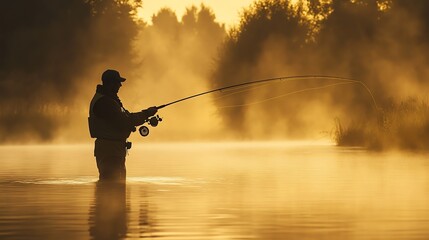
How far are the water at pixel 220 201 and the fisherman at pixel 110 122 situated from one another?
0.40m

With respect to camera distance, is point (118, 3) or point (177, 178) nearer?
point (177, 178)

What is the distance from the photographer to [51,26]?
63.2m

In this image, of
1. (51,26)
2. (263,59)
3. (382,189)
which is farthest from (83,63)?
(382,189)

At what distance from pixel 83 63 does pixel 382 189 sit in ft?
155

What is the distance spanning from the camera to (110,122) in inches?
723

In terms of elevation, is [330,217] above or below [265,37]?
below

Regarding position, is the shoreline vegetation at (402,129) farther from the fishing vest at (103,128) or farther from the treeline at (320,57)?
the fishing vest at (103,128)

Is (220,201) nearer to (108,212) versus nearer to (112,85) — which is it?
(108,212)

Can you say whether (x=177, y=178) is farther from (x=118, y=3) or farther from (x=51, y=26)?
(x=118, y=3)

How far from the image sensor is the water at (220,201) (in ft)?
41.9

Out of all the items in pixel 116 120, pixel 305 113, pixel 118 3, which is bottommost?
pixel 116 120

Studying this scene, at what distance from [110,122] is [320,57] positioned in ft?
169

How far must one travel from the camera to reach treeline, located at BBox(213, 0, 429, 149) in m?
58.8

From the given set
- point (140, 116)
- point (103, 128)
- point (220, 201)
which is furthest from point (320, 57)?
point (220, 201)
